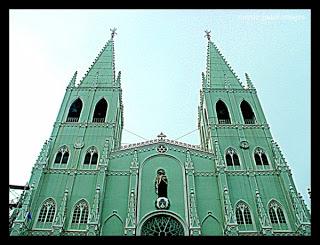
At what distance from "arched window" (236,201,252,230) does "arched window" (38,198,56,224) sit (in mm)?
13758

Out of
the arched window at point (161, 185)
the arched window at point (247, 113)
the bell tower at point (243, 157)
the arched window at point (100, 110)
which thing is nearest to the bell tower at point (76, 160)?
the arched window at point (100, 110)

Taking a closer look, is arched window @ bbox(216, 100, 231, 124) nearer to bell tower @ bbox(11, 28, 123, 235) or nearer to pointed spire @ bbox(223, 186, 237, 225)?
pointed spire @ bbox(223, 186, 237, 225)

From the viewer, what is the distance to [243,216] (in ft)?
84.7

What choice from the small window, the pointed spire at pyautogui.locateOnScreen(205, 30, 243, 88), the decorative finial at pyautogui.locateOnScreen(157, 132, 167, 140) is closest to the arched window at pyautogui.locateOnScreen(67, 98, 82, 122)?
the small window

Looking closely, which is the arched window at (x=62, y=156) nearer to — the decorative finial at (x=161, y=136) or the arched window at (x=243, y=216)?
the decorative finial at (x=161, y=136)

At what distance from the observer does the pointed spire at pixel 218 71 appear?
3694 cm

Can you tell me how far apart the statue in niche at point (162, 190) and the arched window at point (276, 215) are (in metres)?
7.86

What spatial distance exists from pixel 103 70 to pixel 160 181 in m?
16.5

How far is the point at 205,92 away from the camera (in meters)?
35.8

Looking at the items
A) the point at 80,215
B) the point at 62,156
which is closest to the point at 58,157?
the point at 62,156

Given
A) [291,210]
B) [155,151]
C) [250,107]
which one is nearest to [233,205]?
[291,210]

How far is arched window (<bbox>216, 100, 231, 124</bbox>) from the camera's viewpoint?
33375 mm
